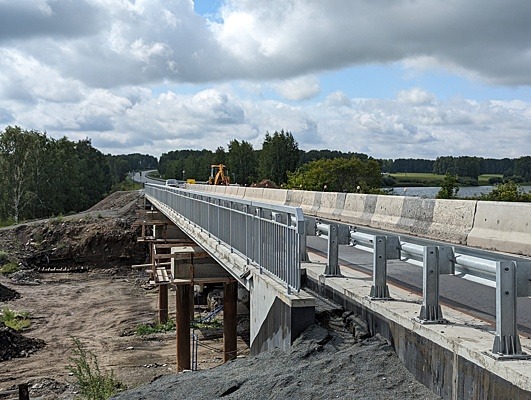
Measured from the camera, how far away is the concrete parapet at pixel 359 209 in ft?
65.6

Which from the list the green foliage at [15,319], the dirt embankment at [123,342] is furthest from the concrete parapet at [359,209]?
the green foliage at [15,319]

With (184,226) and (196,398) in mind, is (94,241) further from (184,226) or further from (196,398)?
(196,398)

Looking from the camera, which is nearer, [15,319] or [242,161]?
[15,319]

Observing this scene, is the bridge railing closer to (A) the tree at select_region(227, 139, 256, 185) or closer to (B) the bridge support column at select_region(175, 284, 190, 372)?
(B) the bridge support column at select_region(175, 284, 190, 372)

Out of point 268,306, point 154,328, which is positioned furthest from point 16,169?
point 268,306

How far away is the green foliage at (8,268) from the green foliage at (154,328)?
2027 centimetres

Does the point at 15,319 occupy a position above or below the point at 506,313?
below

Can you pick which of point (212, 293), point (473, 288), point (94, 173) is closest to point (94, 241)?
point (212, 293)

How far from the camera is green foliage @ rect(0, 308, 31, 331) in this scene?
26.9 meters

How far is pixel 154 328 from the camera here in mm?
25062

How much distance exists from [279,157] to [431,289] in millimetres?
91888

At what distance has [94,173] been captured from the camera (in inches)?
Answer: 4225

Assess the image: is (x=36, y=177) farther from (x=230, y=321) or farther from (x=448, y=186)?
(x=230, y=321)

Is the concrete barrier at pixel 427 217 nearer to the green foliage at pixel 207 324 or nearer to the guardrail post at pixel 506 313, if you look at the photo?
the green foliage at pixel 207 324
